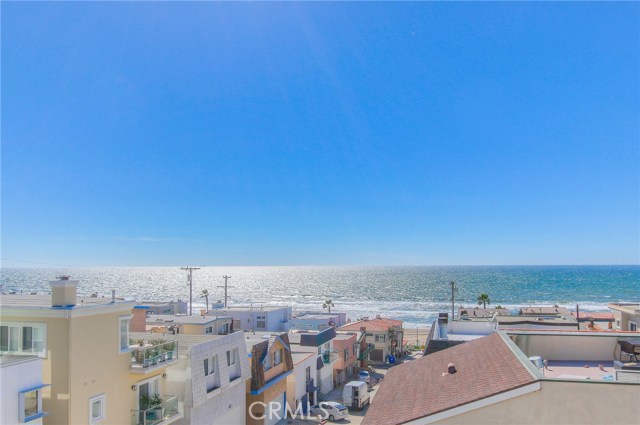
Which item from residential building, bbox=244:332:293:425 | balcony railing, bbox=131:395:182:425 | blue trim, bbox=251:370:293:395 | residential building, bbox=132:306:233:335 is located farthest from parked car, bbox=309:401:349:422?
balcony railing, bbox=131:395:182:425

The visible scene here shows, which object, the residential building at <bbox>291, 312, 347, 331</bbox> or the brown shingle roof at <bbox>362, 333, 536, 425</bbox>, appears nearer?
the brown shingle roof at <bbox>362, 333, 536, 425</bbox>

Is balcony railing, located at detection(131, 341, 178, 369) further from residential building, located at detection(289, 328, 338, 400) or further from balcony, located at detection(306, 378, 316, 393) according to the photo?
residential building, located at detection(289, 328, 338, 400)

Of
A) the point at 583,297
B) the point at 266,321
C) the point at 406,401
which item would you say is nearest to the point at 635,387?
the point at 406,401

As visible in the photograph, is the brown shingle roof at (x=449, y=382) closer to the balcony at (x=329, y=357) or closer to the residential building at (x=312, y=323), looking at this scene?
the balcony at (x=329, y=357)

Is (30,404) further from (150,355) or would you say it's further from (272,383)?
(272,383)

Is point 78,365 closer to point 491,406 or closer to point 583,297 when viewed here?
point 491,406

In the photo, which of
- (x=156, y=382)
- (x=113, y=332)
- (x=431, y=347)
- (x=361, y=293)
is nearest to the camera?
(x=113, y=332)
